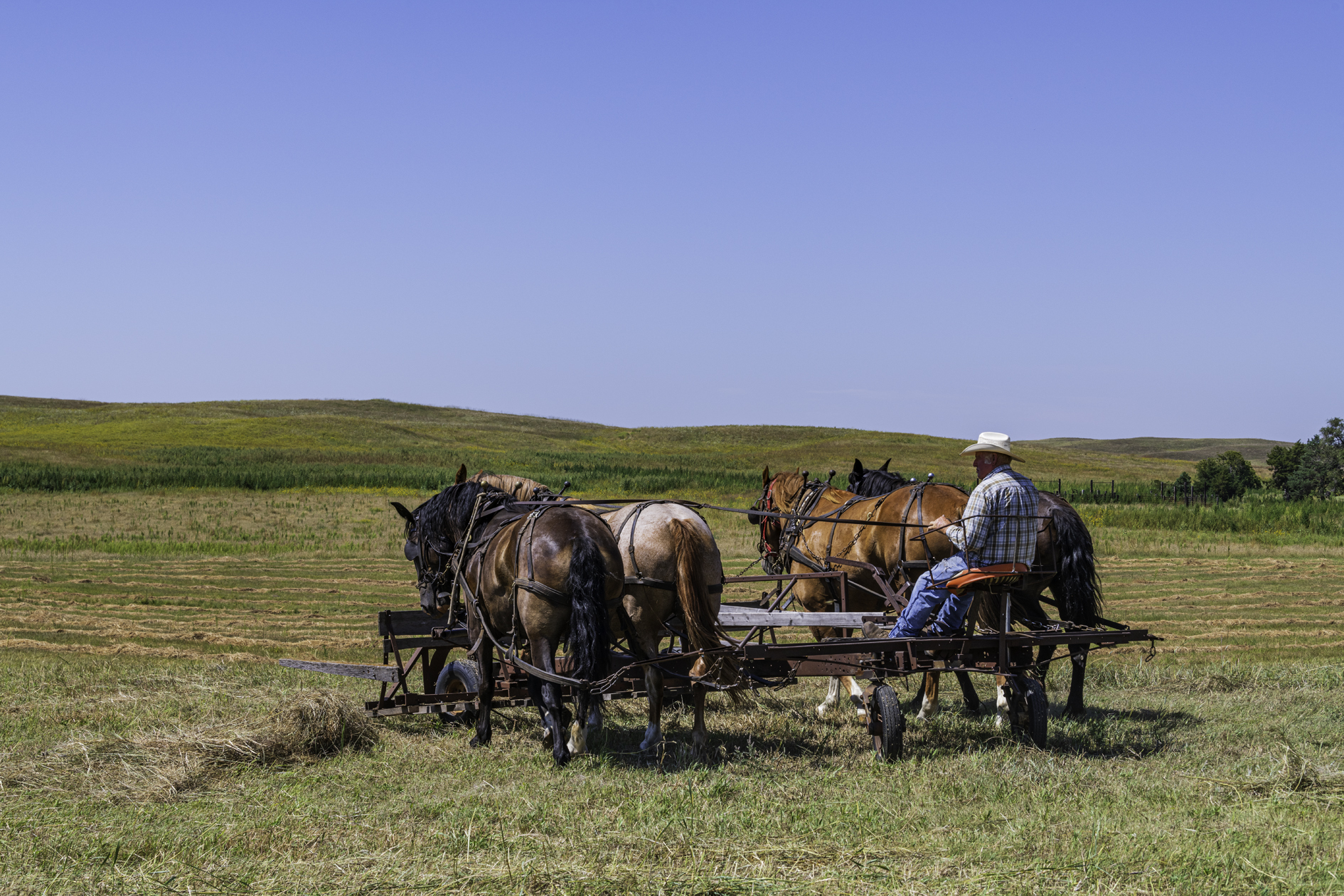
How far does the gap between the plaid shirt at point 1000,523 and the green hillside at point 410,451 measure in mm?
37084

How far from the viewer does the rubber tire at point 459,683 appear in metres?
8.41

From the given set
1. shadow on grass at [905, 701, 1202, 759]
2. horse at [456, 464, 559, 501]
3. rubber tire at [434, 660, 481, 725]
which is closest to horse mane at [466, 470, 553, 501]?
horse at [456, 464, 559, 501]

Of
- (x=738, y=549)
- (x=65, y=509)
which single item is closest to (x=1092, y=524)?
(x=738, y=549)

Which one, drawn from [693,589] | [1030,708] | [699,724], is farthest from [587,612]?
[1030,708]

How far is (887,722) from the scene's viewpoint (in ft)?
22.9

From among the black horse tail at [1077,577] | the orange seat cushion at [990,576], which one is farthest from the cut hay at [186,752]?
the black horse tail at [1077,577]

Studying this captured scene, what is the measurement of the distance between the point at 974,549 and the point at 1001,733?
5.55 ft

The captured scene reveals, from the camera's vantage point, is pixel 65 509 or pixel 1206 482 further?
pixel 1206 482

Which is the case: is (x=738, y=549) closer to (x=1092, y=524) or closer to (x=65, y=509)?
(x=1092, y=524)

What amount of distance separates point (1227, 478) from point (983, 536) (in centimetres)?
5561

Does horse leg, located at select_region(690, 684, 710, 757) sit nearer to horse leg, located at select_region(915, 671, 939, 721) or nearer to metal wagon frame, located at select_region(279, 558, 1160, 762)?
metal wagon frame, located at select_region(279, 558, 1160, 762)

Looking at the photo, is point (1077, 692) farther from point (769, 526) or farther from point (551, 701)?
point (551, 701)

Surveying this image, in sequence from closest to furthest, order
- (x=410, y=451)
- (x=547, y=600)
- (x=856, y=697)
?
1. (x=547, y=600)
2. (x=856, y=697)
3. (x=410, y=451)

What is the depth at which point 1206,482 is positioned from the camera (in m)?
55.6
